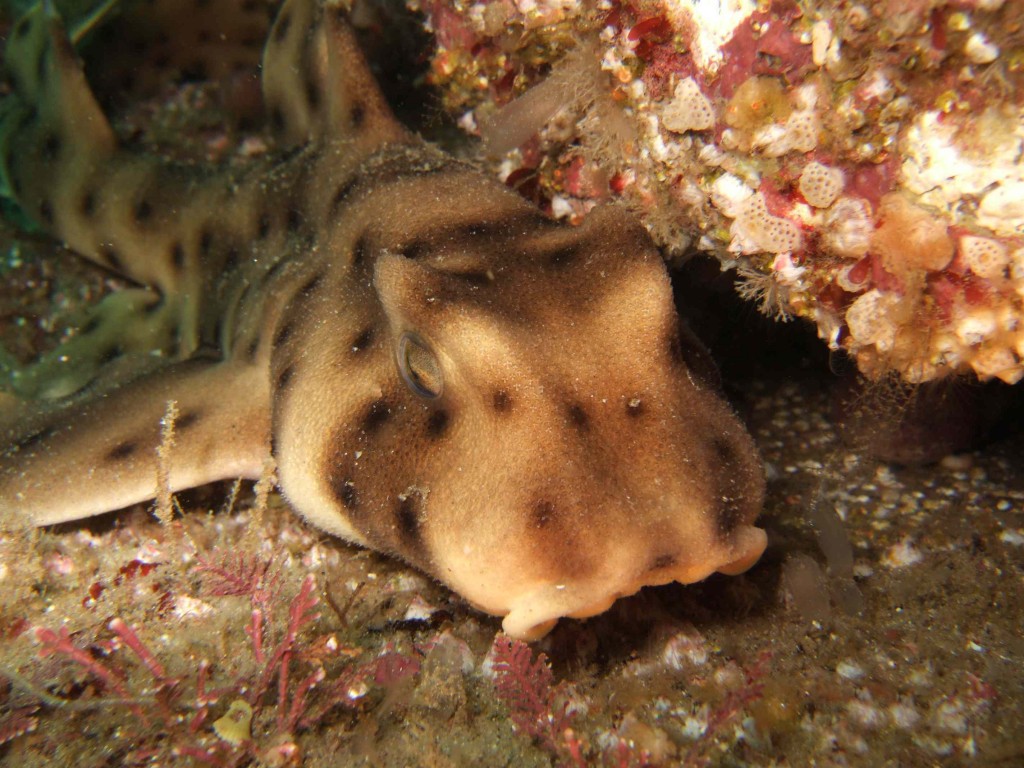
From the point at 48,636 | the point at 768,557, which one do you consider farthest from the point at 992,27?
the point at 48,636

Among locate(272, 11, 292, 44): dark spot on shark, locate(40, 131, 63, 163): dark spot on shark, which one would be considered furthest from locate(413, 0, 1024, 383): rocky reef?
locate(40, 131, 63, 163): dark spot on shark

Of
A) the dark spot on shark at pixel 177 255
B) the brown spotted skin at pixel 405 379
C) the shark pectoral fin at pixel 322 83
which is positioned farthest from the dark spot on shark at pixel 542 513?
the dark spot on shark at pixel 177 255

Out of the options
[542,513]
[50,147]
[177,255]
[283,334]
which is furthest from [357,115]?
[542,513]

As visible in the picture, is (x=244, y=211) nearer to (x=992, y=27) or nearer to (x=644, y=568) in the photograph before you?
(x=644, y=568)

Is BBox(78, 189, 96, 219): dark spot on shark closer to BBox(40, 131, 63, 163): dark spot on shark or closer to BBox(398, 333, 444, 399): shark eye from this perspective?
BBox(40, 131, 63, 163): dark spot on shark

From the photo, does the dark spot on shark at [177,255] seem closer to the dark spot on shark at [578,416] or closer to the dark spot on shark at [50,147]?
the dark spot on shark at [50,147]

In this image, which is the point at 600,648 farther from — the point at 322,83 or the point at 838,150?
the point at 322,83

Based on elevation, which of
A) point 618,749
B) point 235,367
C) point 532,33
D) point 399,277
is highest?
point 532,33
